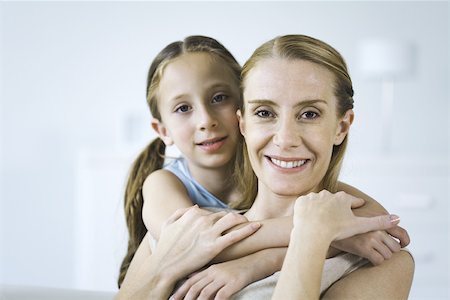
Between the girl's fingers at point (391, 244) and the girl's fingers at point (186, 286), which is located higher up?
the girl's fingers at point (391, 244)

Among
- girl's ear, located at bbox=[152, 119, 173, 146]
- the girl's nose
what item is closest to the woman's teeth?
the girl's nose

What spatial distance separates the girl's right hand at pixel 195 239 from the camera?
1540 mm

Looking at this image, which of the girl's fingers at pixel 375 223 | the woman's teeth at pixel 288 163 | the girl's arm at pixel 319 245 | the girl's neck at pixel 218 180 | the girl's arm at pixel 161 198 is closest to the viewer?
the girl's arm at pixel 319 245

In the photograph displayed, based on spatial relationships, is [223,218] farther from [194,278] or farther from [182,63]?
[182,63]

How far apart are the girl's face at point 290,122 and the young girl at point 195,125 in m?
0.24

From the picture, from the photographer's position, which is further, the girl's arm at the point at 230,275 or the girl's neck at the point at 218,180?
the girl's neck at the point at 218,180

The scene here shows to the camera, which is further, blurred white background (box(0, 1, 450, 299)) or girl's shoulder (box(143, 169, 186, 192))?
blurred white background (box(0, 1, 450, 299))

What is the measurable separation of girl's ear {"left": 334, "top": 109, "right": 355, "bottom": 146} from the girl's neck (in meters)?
0.47

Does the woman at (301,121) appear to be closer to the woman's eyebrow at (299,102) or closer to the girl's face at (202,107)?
the woman's eyebrow at (299,102)

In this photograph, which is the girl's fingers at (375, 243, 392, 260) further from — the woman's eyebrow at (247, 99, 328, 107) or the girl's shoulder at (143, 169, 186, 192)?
the girl's shoulder at (143, 169, 186, 192)

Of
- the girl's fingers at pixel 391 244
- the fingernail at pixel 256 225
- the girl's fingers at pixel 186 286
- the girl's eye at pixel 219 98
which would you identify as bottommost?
the girl's fingers at pixel 186 286

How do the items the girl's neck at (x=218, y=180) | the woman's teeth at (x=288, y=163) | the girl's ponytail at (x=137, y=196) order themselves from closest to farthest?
the woman's teeth at (x=288, y=163) → the girl's neck at (x=218, y=180) → the girl's ponytail at (x=137, y=196)

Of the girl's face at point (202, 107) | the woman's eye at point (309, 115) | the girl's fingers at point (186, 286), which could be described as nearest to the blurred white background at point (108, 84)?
the girl's face at point (202, 107)

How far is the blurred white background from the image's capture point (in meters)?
4.56
